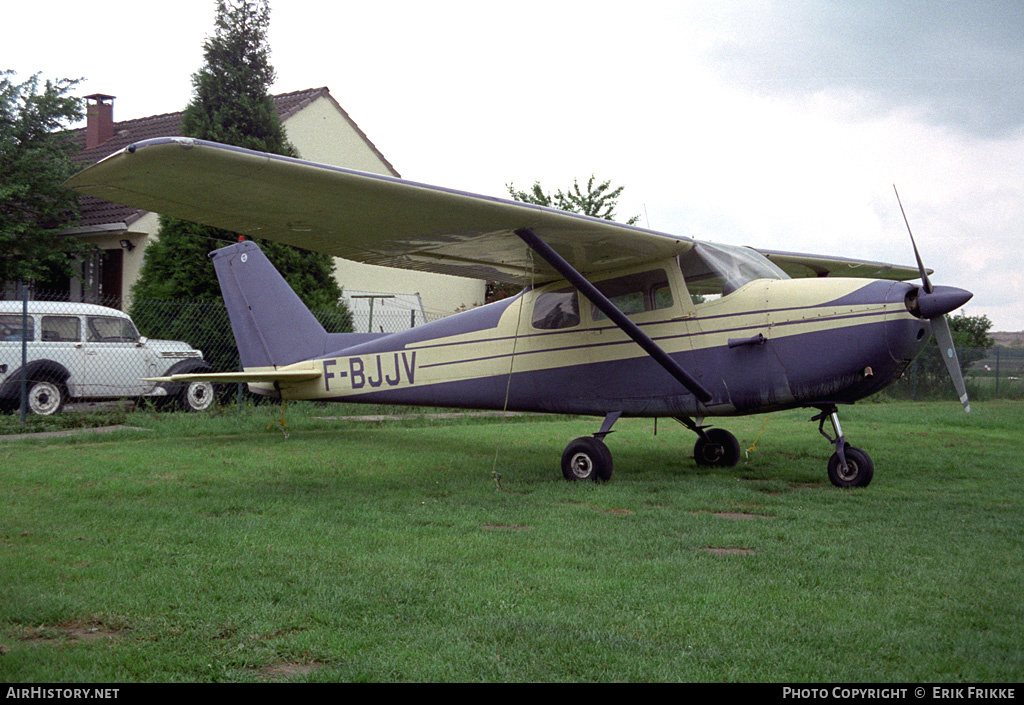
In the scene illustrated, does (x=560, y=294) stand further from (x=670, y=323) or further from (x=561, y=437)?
(x=561, y=437)

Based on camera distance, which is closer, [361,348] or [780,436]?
[361,348]

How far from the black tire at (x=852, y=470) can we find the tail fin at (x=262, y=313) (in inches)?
240

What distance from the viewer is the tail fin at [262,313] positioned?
9.80 metres

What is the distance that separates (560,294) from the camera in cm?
796

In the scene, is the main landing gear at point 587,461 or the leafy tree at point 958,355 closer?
the main landing gear at point 587,461

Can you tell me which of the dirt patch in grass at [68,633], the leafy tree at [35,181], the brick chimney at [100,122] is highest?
the brick chimney at [100,122]

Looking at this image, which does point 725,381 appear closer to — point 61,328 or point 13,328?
point 61,328

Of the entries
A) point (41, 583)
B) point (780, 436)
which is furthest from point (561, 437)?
point (41, 583)

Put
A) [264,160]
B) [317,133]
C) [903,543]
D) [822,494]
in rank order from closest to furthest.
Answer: [903,543] → [264,160] → [822,494] → [317,133]

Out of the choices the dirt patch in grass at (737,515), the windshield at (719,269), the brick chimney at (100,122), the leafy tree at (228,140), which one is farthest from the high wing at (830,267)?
the brick chimney at (100,122)

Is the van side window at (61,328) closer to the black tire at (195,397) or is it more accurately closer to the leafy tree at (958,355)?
the black tire at (195,397)

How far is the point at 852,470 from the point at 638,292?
8.39 feet

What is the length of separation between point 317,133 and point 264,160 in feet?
58.4
